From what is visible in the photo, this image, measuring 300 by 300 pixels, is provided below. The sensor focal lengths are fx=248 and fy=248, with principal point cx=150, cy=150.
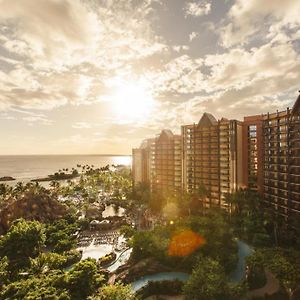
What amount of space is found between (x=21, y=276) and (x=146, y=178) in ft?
243

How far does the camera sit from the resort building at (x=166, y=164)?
289ft

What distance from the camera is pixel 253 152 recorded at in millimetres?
67688

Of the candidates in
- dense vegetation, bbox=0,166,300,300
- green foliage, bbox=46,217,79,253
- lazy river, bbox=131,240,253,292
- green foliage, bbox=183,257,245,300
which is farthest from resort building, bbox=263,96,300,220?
green foliage, bbox=46,217,79,253

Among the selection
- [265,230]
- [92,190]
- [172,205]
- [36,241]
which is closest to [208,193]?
[172,205]

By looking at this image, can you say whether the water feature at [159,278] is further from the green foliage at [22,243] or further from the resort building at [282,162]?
the resort building at [282,162]

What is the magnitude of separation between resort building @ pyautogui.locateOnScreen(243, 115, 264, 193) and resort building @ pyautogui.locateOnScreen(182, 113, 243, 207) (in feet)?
4.53

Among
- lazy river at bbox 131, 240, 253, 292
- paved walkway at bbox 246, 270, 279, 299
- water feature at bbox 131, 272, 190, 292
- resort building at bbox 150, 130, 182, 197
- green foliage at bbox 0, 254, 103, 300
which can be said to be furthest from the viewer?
resort building at bbox 150, 130, 182, 197

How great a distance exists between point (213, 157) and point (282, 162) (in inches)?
803

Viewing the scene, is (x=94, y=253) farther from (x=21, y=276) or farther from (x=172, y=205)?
(x=172, y=205)

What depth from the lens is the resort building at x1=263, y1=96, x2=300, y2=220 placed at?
182ft

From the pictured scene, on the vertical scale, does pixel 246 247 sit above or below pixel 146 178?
below

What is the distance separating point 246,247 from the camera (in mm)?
49312

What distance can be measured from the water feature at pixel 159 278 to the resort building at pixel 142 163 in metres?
63.3

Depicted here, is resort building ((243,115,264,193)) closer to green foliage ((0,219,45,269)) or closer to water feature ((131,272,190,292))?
water feature ((131,272,190,292))
